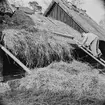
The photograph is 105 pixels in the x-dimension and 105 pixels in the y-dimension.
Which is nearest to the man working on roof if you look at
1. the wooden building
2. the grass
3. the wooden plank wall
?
the wooden building

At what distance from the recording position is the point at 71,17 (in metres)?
13.3

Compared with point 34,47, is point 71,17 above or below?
above

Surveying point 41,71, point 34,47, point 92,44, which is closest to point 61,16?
point 92,44

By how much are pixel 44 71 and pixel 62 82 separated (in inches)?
33.9

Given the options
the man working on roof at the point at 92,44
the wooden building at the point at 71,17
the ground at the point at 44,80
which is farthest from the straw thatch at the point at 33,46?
the wooden building at the point at 71,17

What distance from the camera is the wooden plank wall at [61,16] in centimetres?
1309

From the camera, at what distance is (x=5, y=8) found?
783 cm

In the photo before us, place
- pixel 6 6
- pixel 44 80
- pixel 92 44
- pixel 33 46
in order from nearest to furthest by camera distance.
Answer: pixel 44 80
pixel 33 46
pixel 6 6
pixel 92 44

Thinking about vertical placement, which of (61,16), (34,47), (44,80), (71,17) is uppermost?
(61,16)

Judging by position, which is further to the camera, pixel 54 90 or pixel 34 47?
pixel 34 47

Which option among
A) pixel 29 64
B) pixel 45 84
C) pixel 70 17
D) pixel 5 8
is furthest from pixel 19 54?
pixel 70 17

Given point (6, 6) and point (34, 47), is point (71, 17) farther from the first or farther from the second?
point (34, 47)

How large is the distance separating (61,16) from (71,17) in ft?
4.74

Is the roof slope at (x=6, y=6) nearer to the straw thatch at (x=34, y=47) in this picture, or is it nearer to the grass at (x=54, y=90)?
the straw thatch at (x=34, y=47)
